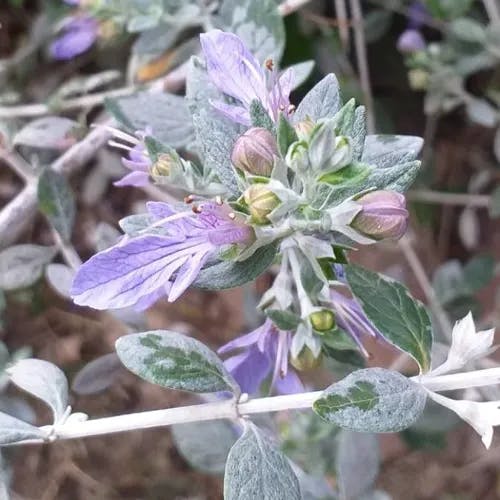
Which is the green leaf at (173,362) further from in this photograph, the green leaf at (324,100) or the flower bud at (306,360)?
the green leaf at (324,100)

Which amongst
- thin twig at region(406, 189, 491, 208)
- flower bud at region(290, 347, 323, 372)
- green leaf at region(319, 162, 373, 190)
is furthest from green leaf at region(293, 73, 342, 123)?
thin twig at region(406, 189, 491, 208)

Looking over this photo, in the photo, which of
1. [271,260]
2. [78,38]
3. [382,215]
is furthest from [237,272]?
[78,38]

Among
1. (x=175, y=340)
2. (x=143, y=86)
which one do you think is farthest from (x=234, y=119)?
(x=143, y=86)

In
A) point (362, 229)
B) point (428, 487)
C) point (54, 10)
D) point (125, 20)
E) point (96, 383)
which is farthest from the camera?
point (428, 487)

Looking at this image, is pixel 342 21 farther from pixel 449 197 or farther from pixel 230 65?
pixel 230 65

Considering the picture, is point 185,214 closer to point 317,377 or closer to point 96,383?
point 96,383

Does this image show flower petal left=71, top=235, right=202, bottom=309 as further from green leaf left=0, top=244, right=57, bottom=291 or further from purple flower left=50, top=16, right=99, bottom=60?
purple flower left=50, top=16, right=99, bottom=60

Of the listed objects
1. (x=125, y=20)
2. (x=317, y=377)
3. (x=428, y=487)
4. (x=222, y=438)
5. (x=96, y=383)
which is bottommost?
(x=428, y=487)
